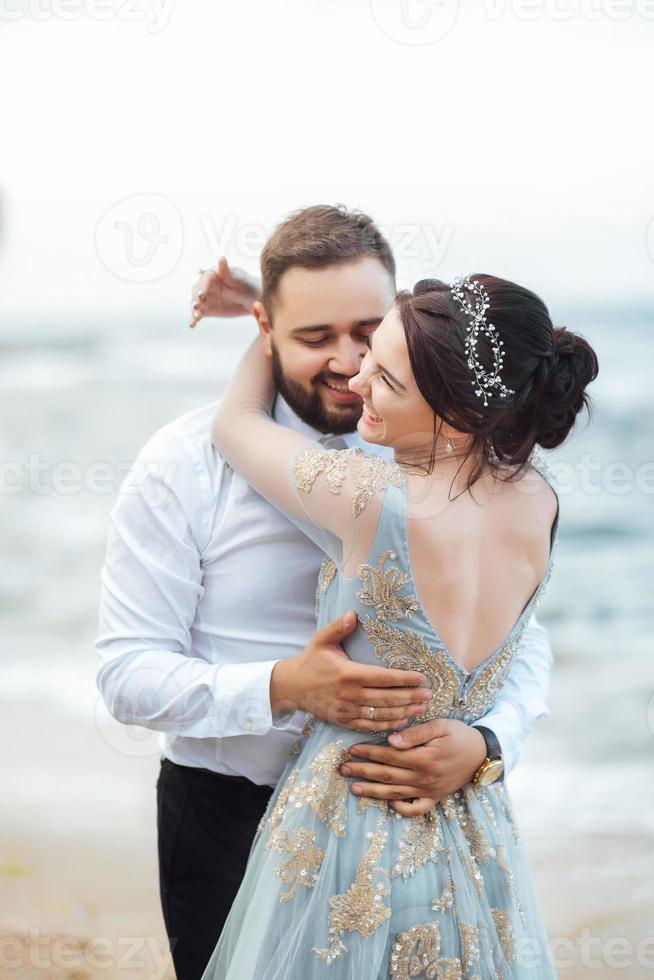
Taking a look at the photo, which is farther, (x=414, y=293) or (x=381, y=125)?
(x=381, y=125)

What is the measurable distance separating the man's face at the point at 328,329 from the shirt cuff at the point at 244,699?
1.61 ft

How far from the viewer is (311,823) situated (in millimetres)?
1802

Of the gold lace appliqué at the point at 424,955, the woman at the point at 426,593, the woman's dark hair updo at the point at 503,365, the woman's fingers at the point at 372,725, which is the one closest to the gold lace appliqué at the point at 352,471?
the woman at the point at 426,593

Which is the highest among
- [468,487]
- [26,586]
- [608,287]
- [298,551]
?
[468,487]

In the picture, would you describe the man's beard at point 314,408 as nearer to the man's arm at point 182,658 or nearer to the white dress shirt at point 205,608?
the white dress shirt at point 205,608

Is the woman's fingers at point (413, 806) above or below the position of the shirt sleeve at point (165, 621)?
below

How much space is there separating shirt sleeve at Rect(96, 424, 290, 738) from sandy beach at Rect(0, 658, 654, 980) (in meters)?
1.40

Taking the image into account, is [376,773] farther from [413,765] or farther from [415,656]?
[415,656]

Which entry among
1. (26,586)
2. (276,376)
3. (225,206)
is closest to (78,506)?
(26,586)

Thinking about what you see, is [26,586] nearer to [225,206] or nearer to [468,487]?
[225,206]

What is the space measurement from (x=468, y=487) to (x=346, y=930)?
691mm

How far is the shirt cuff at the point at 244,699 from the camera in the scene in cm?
189

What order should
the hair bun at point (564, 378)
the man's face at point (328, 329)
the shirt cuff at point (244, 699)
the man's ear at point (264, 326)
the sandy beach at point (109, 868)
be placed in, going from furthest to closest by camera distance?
1. the sandy beach at point (109, 868)
2. the man's ear at point (264, 326)
3. the man's face at point (328, 329)
4. the shirt cuff at point (244, 699)
5. the hair bun at point (564, 378)

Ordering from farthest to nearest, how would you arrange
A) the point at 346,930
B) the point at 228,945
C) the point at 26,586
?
the point at 26,586
the point at 228,945
the point at 346,930
